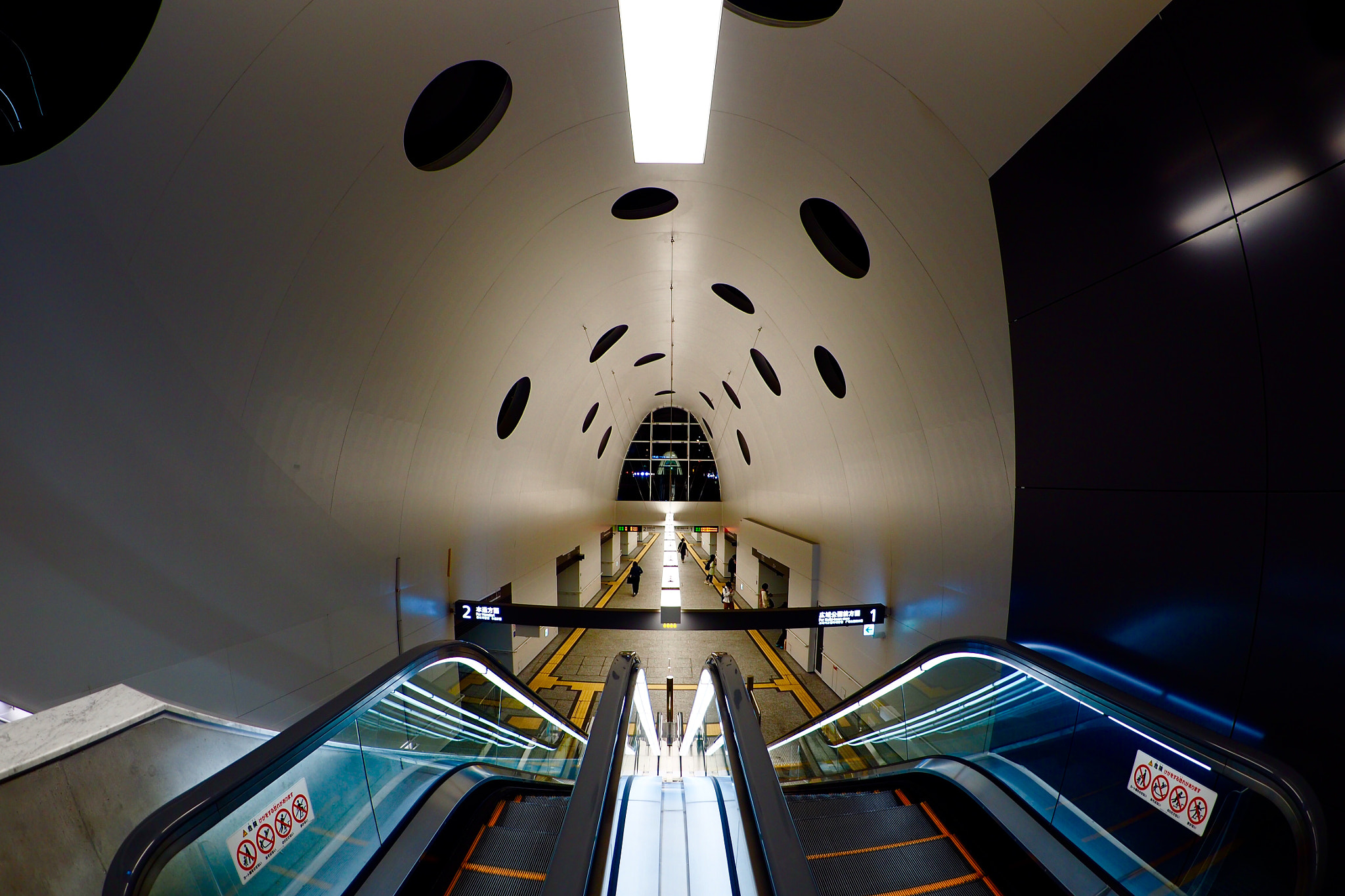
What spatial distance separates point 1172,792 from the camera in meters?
2.29

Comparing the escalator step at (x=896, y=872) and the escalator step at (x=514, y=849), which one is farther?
the escalator step at (x=514, y=849)

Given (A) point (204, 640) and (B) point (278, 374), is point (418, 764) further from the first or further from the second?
(B) point (278, 374)

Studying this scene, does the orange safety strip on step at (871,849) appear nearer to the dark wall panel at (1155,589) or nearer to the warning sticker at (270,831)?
the dark wall panel at (1155,589)

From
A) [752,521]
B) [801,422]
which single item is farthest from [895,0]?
[752,521]

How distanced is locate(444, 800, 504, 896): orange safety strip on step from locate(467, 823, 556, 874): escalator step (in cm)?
2

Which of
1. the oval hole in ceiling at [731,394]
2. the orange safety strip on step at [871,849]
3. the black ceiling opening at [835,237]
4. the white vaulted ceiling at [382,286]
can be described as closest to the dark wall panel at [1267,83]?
the white vaulted ceiling at [382,286]

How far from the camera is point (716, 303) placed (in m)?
11.4

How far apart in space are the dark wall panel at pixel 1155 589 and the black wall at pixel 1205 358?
0.5 inches

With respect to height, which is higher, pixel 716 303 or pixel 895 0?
pixel 716 303

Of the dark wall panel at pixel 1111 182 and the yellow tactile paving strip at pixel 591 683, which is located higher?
the dark wall panel at pixel 1111 182

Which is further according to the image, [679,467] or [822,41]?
[679,467]

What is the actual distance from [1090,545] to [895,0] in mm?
4384

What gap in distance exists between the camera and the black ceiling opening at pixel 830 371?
30.1ft

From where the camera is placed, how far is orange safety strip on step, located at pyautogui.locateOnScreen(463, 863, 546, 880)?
255cm
